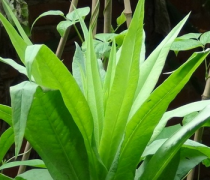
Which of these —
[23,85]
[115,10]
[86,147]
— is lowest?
[115,10]

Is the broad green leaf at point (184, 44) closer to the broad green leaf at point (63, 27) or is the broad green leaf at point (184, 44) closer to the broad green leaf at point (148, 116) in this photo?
the broad green leaf at point (63, 27)

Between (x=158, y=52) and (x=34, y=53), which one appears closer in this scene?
(x=34, y=53)

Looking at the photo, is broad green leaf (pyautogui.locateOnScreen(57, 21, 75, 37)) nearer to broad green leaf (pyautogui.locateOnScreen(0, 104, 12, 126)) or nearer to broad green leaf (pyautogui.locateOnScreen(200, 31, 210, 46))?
broad green leaf (pyautogui.locateOnScreen(200, 31, 210, 46))

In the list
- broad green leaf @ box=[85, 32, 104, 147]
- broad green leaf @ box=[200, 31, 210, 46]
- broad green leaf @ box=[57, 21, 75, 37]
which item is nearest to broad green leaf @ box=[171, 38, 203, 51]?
broad green leaf @ box=[200, 31, 210, 46]

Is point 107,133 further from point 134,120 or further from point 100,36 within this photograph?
point 100,36

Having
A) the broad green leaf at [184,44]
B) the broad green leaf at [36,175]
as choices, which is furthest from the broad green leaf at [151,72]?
the broad green leaf at [184,44]

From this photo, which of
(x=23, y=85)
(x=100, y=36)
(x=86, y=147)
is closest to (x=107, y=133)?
(x=86, y=147)
